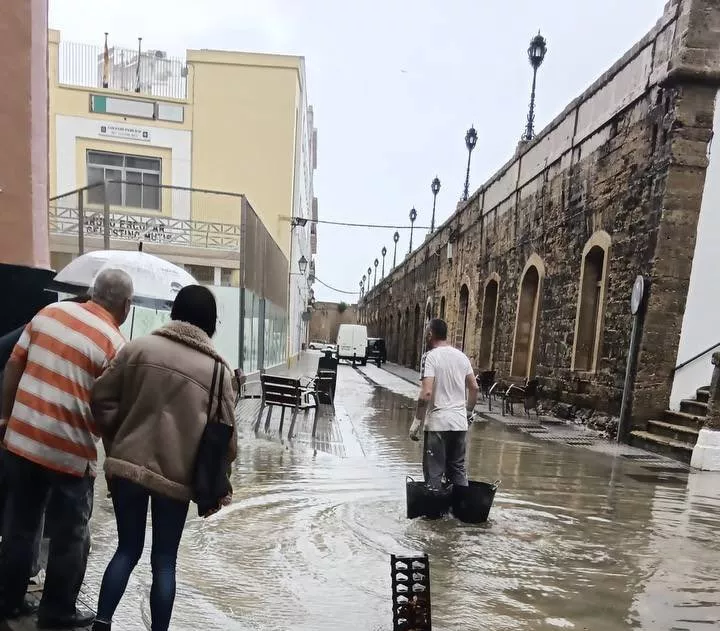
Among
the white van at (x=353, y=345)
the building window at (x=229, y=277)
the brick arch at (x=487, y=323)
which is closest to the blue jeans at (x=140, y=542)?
the building window at (x=229, y=277)

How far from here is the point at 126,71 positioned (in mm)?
20875

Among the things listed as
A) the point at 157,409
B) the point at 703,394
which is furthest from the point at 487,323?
the point at 157,409

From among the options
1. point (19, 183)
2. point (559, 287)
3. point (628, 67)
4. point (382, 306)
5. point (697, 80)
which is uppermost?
point (628, 67)

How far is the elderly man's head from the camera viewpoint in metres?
2.65

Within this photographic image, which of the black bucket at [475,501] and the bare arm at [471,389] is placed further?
the bare arm at [471,389]

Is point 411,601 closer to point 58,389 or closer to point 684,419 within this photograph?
point 58,389

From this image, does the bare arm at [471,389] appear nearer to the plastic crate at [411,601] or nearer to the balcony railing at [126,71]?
the plastic crate at [411,601]

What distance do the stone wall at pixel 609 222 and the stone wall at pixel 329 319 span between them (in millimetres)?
60391

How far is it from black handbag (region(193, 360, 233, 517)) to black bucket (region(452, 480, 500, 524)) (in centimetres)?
300

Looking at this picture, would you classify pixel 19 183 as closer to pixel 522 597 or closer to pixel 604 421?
pixel 522 597

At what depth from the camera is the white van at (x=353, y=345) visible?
29766 millimetres

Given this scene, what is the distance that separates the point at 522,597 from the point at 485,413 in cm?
928

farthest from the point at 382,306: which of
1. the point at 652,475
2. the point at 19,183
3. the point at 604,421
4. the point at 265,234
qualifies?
the point at 19,183

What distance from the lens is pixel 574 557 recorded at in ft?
13.8
